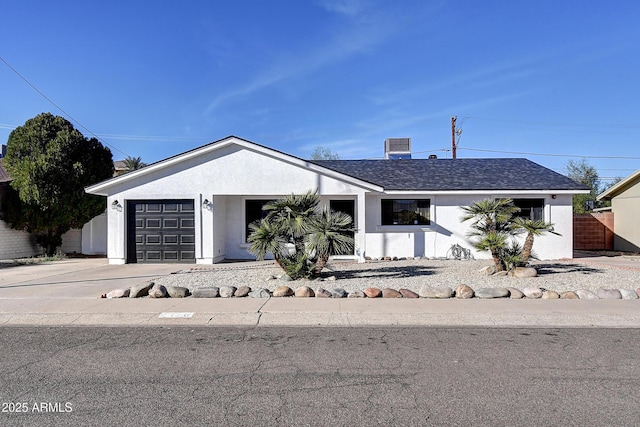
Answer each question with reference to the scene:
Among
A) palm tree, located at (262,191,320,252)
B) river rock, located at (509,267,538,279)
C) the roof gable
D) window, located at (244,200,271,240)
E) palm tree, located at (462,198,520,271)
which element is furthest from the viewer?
window, located at (244,200,271,240)

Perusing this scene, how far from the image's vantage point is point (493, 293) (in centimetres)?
877

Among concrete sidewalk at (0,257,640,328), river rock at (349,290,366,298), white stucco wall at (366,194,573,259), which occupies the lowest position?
concrete sidewalk at (0,257,640,328)

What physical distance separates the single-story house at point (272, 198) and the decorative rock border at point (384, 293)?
5.40m

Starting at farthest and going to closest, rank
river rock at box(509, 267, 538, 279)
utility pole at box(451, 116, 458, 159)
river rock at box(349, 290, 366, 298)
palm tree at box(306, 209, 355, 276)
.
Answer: utility pole at box(451, 116, 458, 159) < river rock at box(509, 267, 538, 279) < palm tree at box(306, 209, 355, 276) < river rock at box(349, 290, 366, 298)

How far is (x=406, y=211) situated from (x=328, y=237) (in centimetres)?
714

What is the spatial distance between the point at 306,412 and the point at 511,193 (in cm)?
1433

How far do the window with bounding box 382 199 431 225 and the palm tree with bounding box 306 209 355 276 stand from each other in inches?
235

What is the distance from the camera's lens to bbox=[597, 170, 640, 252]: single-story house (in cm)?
1805

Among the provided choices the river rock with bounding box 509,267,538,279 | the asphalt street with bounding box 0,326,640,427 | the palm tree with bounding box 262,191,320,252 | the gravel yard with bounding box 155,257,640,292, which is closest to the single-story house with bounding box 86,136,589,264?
the gravel yard with bounding box 155,257,640,292

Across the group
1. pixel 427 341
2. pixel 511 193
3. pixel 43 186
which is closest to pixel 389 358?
pixel 427 341

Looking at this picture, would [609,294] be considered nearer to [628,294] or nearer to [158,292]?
[628,294]

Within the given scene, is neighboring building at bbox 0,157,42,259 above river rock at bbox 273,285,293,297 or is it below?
above

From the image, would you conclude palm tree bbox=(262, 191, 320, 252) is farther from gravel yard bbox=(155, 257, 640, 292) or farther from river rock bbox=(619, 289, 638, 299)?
river rock bbox=(619, 289, 638, 299)

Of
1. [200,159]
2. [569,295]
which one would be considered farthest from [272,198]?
[569,295]
